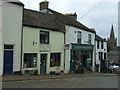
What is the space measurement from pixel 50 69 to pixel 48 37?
3457 mm

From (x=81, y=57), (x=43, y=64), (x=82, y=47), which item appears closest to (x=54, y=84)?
(x=43, y=64)

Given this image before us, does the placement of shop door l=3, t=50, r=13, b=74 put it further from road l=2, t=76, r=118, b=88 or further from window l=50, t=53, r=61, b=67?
window l=50, t=53, r=61, b=67

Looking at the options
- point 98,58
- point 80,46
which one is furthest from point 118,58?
point 80,46

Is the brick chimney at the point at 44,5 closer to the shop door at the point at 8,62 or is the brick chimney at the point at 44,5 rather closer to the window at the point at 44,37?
the window at the point at 44,37

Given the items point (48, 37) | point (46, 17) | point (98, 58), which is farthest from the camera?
point (98, 58)

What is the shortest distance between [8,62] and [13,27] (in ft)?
9.68

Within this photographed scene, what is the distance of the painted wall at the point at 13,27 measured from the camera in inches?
514

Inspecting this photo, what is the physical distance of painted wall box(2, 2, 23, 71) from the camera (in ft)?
42.8

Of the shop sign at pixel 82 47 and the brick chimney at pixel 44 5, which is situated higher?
the brick chimney at pixel 44 5

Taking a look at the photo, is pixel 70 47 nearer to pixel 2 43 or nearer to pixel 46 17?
pixel 46 17

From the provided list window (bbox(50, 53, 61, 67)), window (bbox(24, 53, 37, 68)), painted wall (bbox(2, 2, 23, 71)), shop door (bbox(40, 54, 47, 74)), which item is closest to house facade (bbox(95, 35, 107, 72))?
window (bbox(50, 53, 61, 67))

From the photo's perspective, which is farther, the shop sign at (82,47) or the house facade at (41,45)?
the shop sign at (82,47)

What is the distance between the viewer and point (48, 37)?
1709 cm

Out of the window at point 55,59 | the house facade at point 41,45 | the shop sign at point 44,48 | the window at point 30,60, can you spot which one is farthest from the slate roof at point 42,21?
the window at point 55,59
